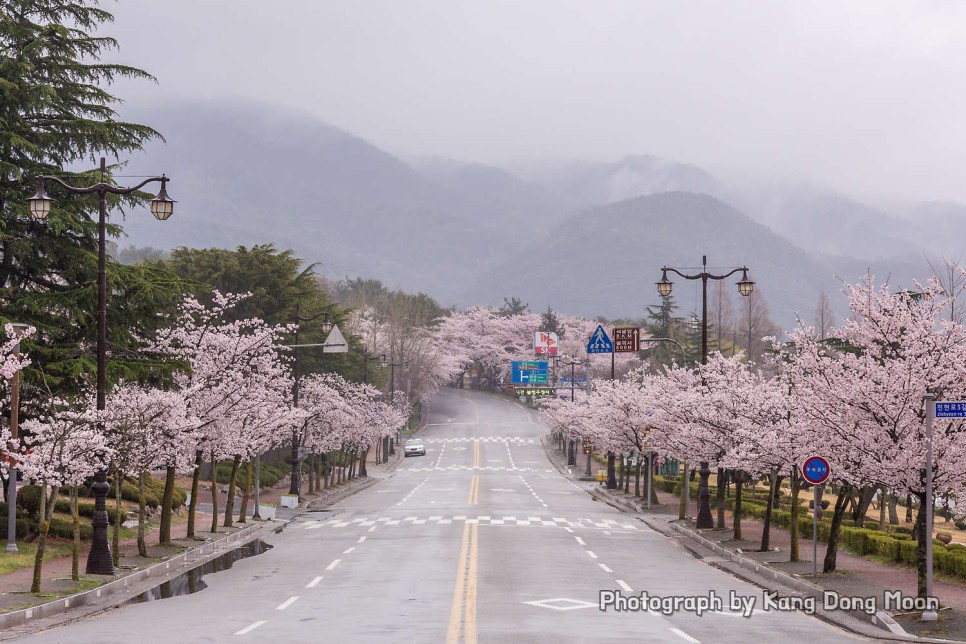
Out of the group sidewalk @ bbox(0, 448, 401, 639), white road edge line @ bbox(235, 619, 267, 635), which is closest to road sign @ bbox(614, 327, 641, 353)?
sidewalk @ bbox(0, 448, 401, 639)

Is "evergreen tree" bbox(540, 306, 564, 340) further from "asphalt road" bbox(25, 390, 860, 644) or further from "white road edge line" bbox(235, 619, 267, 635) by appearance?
"white road edge line" bbox(235, 619, 267, 635)

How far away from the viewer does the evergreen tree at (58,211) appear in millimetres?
33969

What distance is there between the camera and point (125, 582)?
2692cm

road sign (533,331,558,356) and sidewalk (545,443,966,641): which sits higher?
road sign (533,331,558,356)

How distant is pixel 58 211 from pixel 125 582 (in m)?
12.5

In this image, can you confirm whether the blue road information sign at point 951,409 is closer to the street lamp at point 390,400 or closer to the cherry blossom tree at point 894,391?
the cherry blossom tree at point 894,391

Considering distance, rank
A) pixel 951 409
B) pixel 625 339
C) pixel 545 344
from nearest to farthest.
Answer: pixel 951 409, pixel 625 339, pixel 545 344

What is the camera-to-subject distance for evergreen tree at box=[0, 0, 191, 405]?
111 feet

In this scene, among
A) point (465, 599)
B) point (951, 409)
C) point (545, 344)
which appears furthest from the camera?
point (545, 344)

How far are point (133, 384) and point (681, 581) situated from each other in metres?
17.9

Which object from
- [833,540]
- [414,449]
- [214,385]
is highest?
[214,385]

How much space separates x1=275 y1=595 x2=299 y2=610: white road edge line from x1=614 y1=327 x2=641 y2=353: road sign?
4368 centimetres

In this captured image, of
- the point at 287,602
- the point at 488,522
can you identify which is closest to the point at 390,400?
the point at 488,522

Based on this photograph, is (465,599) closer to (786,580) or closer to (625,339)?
(786,580)
